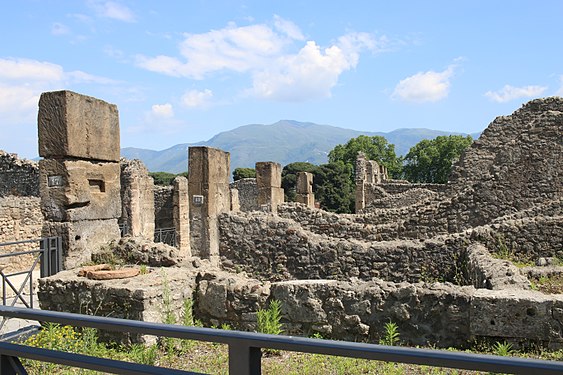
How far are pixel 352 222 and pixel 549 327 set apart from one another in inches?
337

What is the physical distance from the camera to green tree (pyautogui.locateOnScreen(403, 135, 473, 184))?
64500 mm

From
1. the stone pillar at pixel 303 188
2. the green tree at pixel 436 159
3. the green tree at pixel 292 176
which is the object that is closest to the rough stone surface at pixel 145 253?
the stone pillar at pixel 303 188

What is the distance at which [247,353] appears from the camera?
216 cm

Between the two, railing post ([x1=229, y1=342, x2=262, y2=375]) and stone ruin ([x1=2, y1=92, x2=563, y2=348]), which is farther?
stone ruin ([x1=2, y1=92, x2=563, y2=348])

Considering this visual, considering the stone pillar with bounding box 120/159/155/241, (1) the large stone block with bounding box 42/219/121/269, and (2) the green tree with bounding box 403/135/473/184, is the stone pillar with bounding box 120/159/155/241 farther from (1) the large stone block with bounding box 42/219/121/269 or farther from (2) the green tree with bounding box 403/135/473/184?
(2) the green tree with bounding box 403/135/473/184

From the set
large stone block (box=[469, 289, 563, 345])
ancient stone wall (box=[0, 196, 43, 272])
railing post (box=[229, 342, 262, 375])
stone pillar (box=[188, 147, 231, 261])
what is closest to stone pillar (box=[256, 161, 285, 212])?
stone pillar (box=[188, 147, 231, 261])

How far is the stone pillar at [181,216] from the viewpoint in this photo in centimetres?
1845

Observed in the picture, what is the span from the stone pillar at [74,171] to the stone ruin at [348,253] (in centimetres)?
3

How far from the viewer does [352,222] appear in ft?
46.0

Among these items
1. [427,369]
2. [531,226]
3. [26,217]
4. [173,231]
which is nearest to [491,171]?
[531,226]

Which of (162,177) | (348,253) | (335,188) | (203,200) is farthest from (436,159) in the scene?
(348,253)

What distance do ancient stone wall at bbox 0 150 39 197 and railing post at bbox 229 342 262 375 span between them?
2735cm

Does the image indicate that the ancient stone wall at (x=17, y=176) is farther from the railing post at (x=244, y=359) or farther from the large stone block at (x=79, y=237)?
the railing post at (x=244, y=359)

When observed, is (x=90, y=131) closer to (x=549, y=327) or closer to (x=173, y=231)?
(x=549, y=327)
